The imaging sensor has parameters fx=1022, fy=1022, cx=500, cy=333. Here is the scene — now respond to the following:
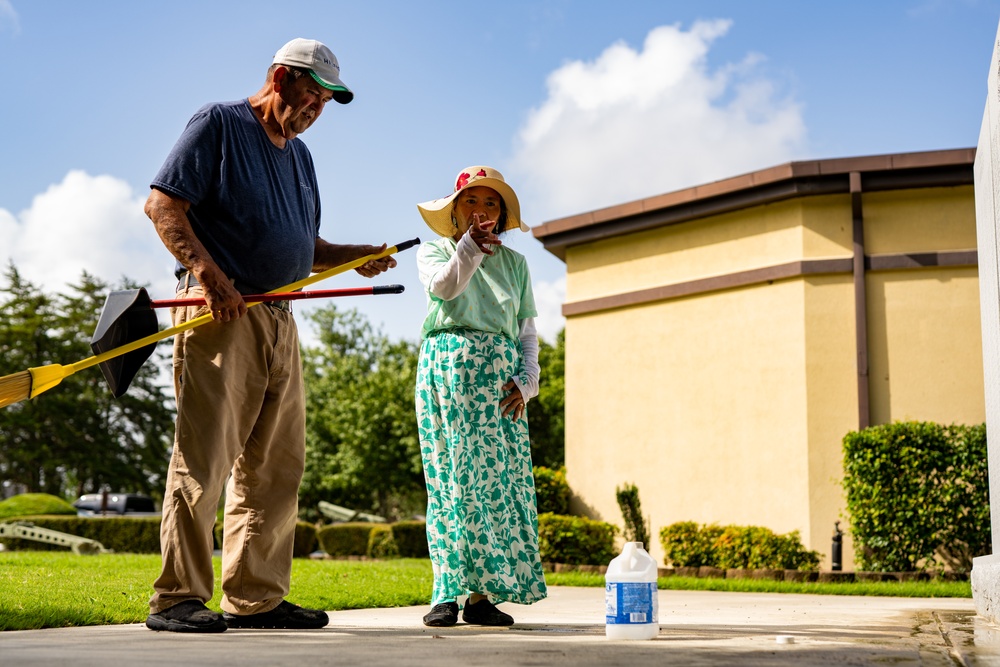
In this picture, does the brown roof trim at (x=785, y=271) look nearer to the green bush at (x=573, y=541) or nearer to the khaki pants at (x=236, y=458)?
the green bush at (x=573, y=541)

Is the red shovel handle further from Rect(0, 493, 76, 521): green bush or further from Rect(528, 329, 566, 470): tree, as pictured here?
Rect(528, 329, 566, 470): tree

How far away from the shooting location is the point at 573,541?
11.9 m

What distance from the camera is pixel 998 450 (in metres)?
4.59

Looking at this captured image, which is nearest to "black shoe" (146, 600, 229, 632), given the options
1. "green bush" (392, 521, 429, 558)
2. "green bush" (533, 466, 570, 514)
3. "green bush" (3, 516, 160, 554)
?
"green bush" (533, 466, 570, 514)

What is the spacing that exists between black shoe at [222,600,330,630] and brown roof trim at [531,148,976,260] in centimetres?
927

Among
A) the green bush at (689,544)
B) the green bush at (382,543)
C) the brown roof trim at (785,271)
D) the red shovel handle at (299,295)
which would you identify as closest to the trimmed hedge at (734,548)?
the green bush at (689,544)

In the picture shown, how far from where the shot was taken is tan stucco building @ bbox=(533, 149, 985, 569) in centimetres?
1135

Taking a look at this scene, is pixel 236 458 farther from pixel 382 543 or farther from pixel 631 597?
pixel 382 543

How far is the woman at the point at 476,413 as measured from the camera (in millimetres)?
3941

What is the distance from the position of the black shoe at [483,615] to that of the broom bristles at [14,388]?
1.79 m

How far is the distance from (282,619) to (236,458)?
2.00 ft

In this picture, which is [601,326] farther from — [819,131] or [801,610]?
[801,610]

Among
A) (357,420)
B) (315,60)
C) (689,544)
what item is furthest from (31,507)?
(315,60)

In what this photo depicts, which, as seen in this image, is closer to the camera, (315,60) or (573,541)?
(315,60)
